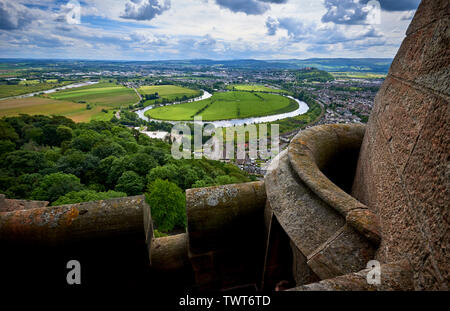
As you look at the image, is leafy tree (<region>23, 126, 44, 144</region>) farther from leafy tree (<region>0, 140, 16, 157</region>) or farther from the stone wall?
the stone wall

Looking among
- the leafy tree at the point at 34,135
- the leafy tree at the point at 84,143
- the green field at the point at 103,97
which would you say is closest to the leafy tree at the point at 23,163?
the leafy tree at the point at 84,143

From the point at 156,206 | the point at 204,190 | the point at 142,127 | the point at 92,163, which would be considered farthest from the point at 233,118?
the point at 204,190

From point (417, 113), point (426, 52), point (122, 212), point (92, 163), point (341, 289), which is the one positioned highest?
point (426, 52)

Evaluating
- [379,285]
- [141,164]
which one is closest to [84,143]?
[141,164]

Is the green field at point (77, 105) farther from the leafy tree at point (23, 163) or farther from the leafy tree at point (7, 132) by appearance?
the leafy tree at point (23, 163)

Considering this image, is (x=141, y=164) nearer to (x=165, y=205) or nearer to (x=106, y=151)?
(x=106, y=151)
